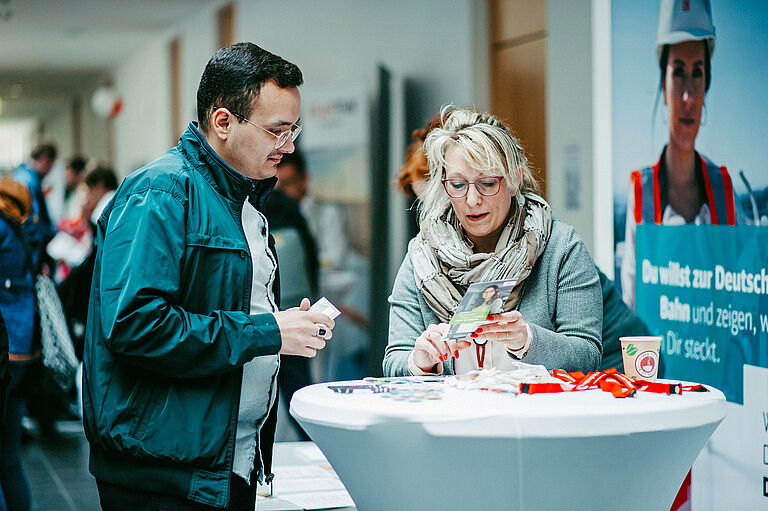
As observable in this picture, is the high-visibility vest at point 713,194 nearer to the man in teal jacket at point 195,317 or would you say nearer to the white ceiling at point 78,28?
the man in teal jacket at point 195,317

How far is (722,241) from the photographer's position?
9.64 ft

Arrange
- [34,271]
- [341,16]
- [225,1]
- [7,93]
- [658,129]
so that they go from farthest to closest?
[7,93]
[225,1]
[341,16]
[34,271]
[658,129]

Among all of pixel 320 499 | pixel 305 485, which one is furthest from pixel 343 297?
pixel 320 499

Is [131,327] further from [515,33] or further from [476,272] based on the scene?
[515,33]

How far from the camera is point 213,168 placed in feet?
6.08

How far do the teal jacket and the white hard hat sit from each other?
1888mm

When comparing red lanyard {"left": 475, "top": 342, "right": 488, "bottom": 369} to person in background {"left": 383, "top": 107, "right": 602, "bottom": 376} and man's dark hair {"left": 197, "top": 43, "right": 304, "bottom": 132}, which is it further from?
man's dark hair {"left": 197, "top": 43, "right": 304, "bottom": 132}

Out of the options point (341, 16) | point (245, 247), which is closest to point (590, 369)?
point (245, 247)

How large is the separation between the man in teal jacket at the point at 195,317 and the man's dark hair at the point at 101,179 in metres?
4.78

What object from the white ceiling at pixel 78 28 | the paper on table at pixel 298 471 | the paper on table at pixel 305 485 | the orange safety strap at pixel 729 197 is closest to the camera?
the paper on table at pixel 305 485

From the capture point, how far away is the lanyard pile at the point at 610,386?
180cm

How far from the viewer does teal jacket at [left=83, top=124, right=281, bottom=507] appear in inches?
65.8

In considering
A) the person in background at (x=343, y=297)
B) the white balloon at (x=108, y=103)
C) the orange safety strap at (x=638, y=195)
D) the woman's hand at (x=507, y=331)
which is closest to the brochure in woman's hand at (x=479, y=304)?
the woman's hand at (x=507, y=331)

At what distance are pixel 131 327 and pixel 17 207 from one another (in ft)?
10.7
